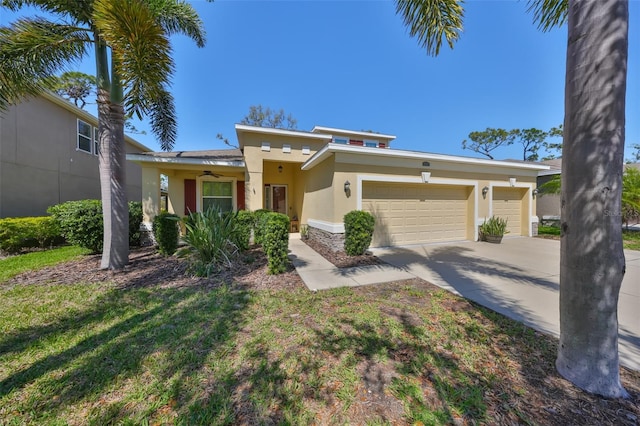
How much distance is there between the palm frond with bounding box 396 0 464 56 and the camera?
4297 mm

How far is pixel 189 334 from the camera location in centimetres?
295

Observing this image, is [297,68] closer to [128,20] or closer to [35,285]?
[128,20]

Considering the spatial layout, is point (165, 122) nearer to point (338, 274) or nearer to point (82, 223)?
point (82, 223)

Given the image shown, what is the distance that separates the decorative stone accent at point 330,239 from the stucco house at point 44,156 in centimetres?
1169

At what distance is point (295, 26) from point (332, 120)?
10.6 m

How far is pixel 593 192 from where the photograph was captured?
1.89 metres

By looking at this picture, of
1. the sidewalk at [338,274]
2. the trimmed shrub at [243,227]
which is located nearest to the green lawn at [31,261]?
the trimmed shrub at [243,227]

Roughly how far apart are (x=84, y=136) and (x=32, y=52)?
10014mm

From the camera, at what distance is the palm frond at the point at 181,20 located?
19.3 ft

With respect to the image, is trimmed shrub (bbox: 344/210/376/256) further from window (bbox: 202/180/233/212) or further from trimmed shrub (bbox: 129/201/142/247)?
trimmed shrub (bbox: 129/201/142/247)

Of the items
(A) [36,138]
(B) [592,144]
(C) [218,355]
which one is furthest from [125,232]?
(A) [36,138]

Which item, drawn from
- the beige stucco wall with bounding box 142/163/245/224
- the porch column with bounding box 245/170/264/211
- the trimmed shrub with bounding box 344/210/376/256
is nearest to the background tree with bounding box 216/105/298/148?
the beige stucco wall with bounding box 142/163/245/224

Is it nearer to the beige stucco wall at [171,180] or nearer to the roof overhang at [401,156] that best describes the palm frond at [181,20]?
the beige stucco wall at [171,180]

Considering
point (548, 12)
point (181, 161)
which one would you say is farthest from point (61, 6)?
point (548, 12)
